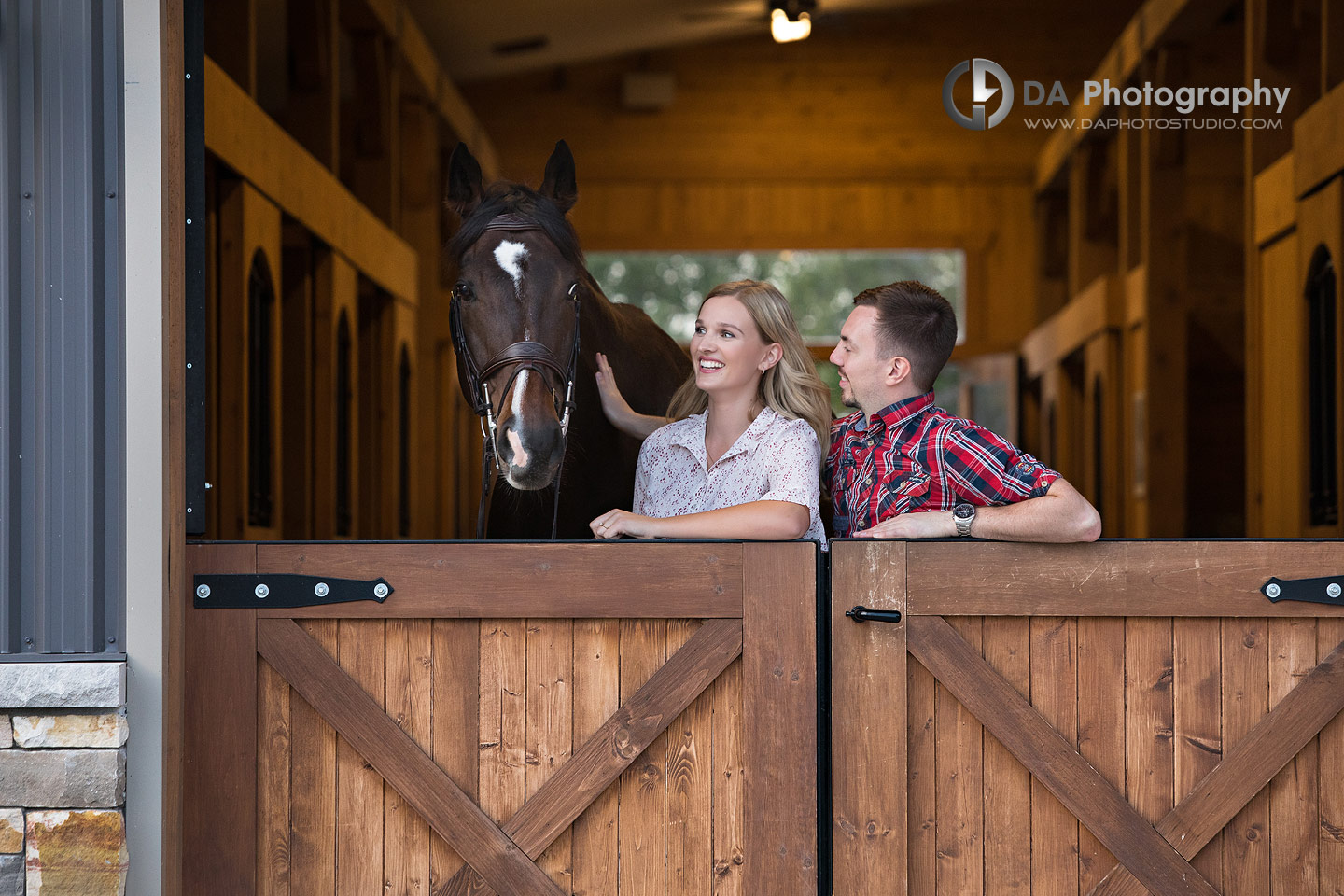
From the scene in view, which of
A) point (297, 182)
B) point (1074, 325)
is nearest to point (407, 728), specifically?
point (297, 182)

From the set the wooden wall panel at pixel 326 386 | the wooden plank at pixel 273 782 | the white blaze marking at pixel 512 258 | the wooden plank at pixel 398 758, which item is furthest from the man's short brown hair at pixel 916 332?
the wooden wall panel at pixel 326 386

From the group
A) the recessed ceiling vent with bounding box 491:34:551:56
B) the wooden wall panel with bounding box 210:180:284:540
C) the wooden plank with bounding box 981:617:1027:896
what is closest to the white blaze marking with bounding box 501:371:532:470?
the wooden plank with bounding box 981:617:1027:896

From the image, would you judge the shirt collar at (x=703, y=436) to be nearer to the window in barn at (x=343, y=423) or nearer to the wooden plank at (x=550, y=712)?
the wooden plank at (x=550, y=712)

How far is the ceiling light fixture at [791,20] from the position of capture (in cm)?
740

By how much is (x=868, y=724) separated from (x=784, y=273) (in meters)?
8.08

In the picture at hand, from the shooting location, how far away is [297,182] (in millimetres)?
5723

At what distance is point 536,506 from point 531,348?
70cm

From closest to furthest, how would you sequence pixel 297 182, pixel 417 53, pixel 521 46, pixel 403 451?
pixel 297 182 → pixel 417 53 → pixel 403 451 → pixel 521 46

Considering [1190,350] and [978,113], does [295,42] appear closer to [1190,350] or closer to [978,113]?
[978,113]

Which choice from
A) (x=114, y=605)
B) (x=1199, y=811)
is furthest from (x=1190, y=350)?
(x=114, y=605)

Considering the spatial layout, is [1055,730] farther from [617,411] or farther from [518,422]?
[617,411]

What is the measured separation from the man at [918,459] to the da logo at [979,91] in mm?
4290

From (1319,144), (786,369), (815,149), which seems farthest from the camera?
(815,149)

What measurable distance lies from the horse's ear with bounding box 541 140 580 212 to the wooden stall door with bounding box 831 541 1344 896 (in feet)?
4.61
